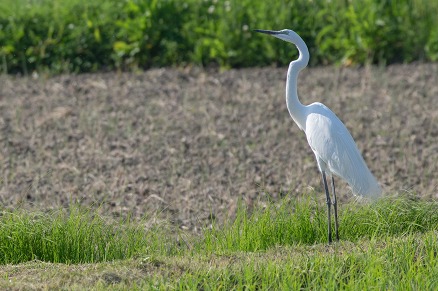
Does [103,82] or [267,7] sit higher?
[267,7]

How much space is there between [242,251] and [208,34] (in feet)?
16.8

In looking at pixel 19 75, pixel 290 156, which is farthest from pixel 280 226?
pixel 19 75

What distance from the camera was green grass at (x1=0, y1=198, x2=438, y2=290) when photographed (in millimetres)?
4453

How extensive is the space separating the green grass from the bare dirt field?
9.8 inches

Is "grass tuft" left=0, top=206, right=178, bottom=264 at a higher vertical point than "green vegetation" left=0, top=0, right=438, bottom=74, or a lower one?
lower

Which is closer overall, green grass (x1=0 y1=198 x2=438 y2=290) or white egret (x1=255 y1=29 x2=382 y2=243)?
green grass (x1=0 y1=198 x2=438 y2=290)

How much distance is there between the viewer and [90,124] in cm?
804

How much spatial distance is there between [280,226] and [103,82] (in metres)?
4.32

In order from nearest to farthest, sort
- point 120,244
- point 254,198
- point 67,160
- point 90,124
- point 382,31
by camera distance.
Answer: point 120,244, point 254,198, point 67,160, point 90,124, point 382,31

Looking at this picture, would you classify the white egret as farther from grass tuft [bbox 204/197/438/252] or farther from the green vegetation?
the green vegetation

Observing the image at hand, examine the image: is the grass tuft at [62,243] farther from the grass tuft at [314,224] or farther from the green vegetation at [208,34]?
the green vegetation at [208,34]

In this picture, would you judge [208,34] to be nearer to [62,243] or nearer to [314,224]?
[314,224]

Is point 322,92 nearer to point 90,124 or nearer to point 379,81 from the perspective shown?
point 379,81

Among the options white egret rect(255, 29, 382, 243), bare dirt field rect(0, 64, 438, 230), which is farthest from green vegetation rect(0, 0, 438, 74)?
white egret rect(255, 29, 382, 243)
